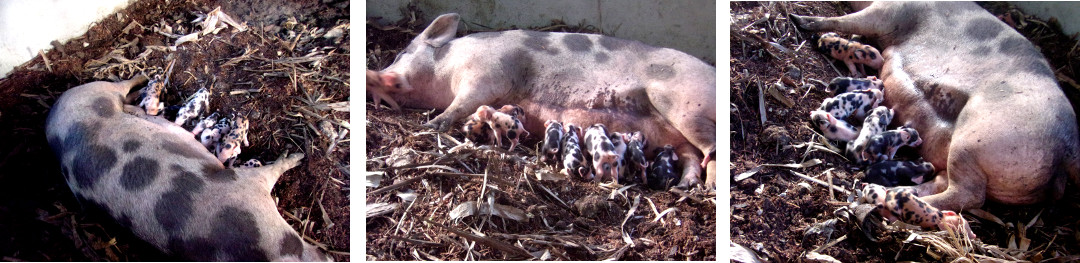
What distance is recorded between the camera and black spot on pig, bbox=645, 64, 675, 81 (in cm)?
277

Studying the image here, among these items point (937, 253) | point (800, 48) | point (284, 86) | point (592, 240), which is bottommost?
point (937, 253)

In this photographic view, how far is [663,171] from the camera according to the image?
2.47 meters

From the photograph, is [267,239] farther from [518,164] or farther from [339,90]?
[518,164]

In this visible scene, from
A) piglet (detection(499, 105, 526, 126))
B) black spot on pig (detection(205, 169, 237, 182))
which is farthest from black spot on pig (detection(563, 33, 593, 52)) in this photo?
black spot on pig (detection(205, 169, 237, 182))

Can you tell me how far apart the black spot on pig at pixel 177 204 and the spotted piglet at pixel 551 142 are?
130 centimetres

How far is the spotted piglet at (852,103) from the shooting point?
267 centimetres

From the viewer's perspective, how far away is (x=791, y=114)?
2650 mm

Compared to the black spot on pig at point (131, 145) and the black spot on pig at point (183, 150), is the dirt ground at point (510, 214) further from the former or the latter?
the black spot on pig at point (131, 145)

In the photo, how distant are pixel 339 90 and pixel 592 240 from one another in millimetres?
1140

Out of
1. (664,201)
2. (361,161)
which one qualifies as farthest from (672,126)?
(361,161)

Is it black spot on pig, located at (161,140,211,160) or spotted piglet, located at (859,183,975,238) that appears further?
black spot on pig, located at (161,140,211,160)

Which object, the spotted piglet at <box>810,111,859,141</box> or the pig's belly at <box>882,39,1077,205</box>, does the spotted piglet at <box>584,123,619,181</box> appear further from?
the pig's belly at <box>882,39,1077,205</box>

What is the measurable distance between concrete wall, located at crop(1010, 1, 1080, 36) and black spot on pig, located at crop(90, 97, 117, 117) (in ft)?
12.9

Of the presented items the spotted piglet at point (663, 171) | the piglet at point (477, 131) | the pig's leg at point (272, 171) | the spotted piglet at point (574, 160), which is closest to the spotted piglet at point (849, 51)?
the spotted piglet at point (663, 171)
